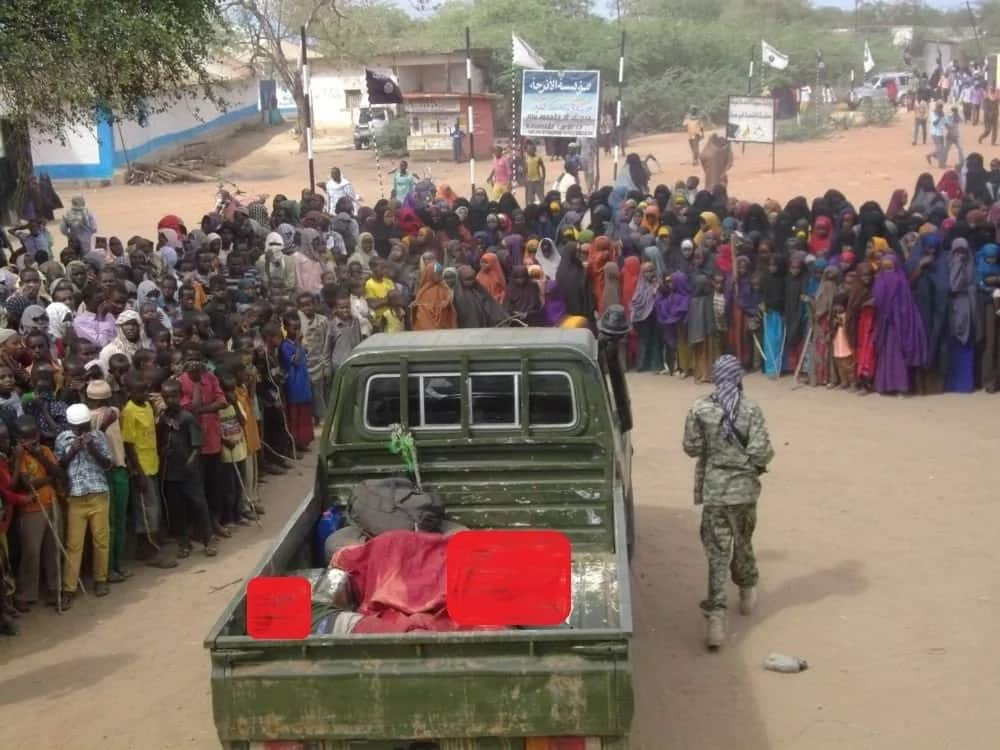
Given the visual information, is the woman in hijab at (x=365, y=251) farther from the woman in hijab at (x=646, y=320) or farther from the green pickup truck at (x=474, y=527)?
the green pickup truck at (x=474, y=527)

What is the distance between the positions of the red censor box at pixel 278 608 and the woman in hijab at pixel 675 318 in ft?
32.7

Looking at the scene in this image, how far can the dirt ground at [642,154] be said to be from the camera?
2939 centimetres

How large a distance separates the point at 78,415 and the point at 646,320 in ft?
26.0

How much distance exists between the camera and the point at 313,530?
6.97m

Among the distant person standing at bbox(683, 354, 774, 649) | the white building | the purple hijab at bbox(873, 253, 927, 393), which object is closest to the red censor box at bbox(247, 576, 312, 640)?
the distant person standing at bbox(683, 354, 774, 649)

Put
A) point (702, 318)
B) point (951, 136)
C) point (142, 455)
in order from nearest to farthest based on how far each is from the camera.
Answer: point (142, 455)
point (702, 318)
point (951, 136)

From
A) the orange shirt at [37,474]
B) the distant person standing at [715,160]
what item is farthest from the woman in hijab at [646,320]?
the distant person standing at [715,160]

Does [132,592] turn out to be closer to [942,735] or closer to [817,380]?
[942,735]

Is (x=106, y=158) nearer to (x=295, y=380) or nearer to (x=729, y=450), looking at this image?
(x=295, y=380)

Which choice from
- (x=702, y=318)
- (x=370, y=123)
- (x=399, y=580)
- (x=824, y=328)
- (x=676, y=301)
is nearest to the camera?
(x=399, y=580)

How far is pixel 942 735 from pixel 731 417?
75.0 inches

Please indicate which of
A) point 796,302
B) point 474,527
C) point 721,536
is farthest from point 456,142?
point 474,527

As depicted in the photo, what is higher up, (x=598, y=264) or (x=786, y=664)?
(x=598, y=264)

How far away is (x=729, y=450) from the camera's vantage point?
744cm
